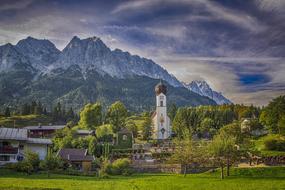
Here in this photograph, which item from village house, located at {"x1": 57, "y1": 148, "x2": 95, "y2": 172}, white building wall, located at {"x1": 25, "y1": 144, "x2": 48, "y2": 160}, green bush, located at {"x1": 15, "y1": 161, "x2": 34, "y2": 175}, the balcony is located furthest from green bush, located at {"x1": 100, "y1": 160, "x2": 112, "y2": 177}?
white building wall, located at {"x1": 25, "y1": 144, "x2": 48, "y2": 160}

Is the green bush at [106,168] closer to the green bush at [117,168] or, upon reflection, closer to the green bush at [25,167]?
the green bush at [117,168]

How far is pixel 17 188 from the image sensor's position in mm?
28203

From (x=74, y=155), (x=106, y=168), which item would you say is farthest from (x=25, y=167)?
(x=74, y=155)

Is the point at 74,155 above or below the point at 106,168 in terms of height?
above

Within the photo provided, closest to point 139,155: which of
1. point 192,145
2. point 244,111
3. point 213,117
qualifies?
point 192,145

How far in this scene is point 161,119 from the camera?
120062 millimetres

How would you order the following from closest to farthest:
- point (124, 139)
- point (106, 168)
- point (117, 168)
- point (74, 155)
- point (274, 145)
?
point (106, 168) < point (117, 168) < point (74, 155) < point (274, 145) < point (124, 139)

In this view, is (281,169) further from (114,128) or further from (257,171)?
(114,128)

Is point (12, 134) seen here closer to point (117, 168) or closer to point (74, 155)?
point (74, 155)

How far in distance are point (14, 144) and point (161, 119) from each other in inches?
2523

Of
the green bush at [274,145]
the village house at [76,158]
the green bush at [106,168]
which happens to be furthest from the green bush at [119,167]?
the green bush at [274,145]

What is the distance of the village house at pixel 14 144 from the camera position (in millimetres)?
59097

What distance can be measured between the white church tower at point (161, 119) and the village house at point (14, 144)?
5467 cm

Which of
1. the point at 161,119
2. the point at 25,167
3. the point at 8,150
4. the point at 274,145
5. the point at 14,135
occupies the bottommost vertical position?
the point at 25,167
